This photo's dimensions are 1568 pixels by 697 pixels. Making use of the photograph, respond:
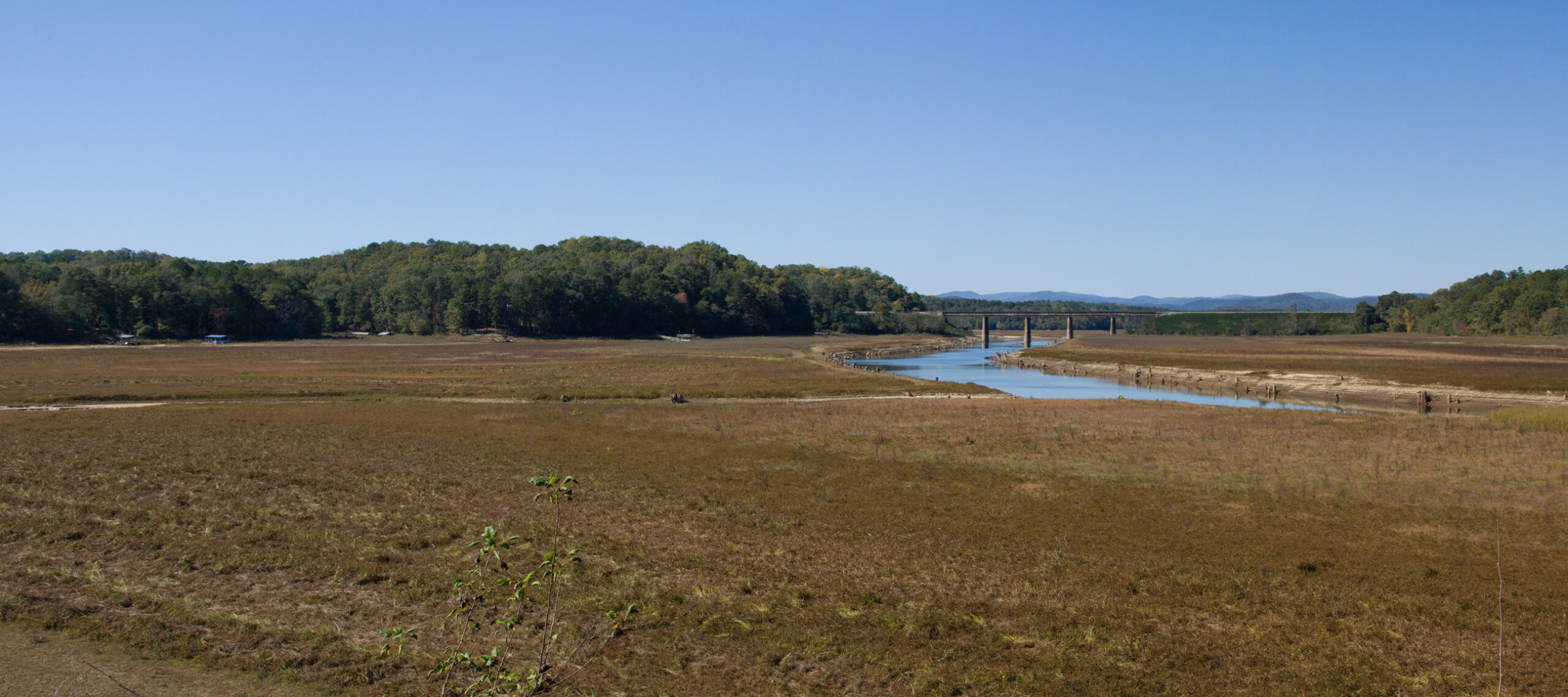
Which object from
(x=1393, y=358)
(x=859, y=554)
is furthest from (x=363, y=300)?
(x=859, y=554)

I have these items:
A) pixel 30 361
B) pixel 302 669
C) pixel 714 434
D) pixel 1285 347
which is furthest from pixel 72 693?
pixel 1285 347

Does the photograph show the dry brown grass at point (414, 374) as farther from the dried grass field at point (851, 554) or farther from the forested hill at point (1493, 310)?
the forested hill at point (1493, 310)

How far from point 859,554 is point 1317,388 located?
55.4 metres

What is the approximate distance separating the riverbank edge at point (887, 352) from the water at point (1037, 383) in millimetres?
2890

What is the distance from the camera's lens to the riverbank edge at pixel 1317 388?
4775 centimetres

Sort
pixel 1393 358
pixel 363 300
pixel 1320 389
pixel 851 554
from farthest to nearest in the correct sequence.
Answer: pixel 363 300 → pixel 1393 358 → pixel 1320 389 → pixel 851 554

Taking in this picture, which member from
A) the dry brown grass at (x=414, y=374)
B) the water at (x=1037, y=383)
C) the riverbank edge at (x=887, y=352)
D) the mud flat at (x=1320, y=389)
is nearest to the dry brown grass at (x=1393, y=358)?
the mud flat at (x=1320, y=389)

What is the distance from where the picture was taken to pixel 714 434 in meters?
31.1

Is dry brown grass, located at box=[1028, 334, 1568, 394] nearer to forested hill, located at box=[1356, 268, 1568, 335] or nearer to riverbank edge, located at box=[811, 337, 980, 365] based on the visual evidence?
forested hill, located at box=[1356, 268, 1568, 335]

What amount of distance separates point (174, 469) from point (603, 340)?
129 metres

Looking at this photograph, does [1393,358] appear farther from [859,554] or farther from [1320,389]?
[859,554]

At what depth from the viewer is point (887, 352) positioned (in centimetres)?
13488

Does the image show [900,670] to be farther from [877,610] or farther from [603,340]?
[603,340]

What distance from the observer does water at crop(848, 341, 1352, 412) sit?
5453 cm
